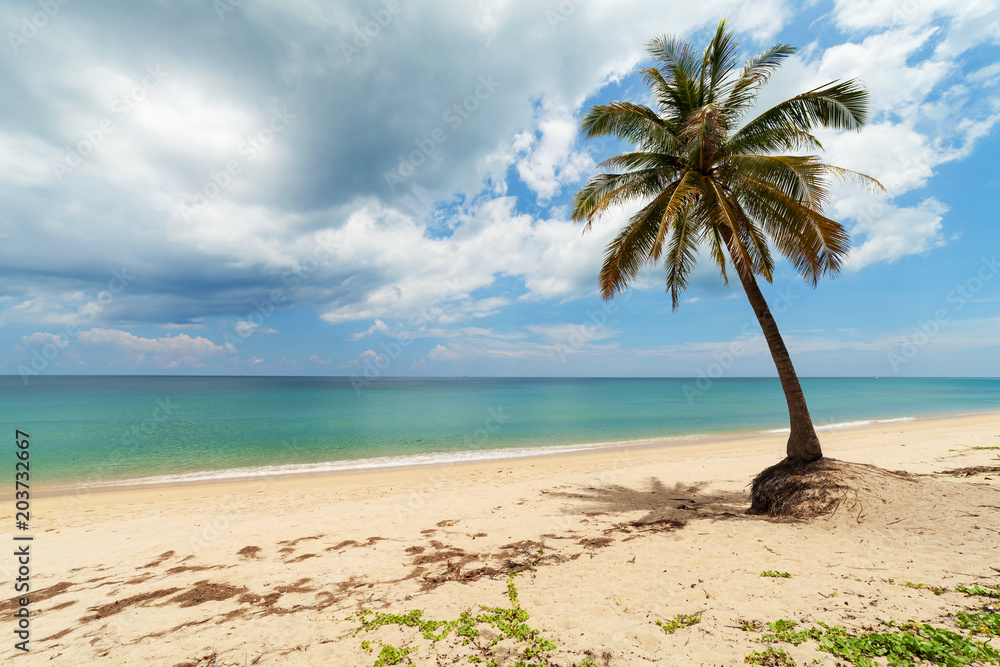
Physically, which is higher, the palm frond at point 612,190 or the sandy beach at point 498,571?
the palm frond at point 612,190

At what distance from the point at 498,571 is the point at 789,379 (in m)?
7.10

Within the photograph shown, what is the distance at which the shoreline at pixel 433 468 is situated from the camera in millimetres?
13664

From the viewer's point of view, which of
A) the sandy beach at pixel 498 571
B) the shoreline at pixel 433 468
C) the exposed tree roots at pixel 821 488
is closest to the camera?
the sandy beach at pixel 498 571

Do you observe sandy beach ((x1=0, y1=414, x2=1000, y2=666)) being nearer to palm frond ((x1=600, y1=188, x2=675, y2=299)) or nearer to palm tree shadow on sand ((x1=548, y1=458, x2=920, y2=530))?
palm tree shadow on sand ((x1=548, y1=458, x2=920, y2=530))

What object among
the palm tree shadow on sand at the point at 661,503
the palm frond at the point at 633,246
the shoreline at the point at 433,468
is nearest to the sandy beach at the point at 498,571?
the palm tree shadow on sand at the point at 661,503

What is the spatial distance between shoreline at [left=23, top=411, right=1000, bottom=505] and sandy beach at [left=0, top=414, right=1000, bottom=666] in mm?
2513

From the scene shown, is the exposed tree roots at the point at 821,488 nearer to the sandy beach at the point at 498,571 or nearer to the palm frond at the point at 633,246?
the sandy beach at the point at 498,571

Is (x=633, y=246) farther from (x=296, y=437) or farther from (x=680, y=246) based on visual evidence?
(x=296, y=437)

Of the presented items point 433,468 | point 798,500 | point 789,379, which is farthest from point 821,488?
point 433,468

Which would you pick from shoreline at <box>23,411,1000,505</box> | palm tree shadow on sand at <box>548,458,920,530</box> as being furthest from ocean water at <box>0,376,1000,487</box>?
palm tree shadow on sand at <box>548,458,920,530</box>

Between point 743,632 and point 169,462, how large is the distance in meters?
23.0

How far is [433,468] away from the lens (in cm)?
1656

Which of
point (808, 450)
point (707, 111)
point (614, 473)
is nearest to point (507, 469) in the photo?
point (614, 473)

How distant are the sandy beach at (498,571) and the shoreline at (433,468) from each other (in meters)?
2.51
